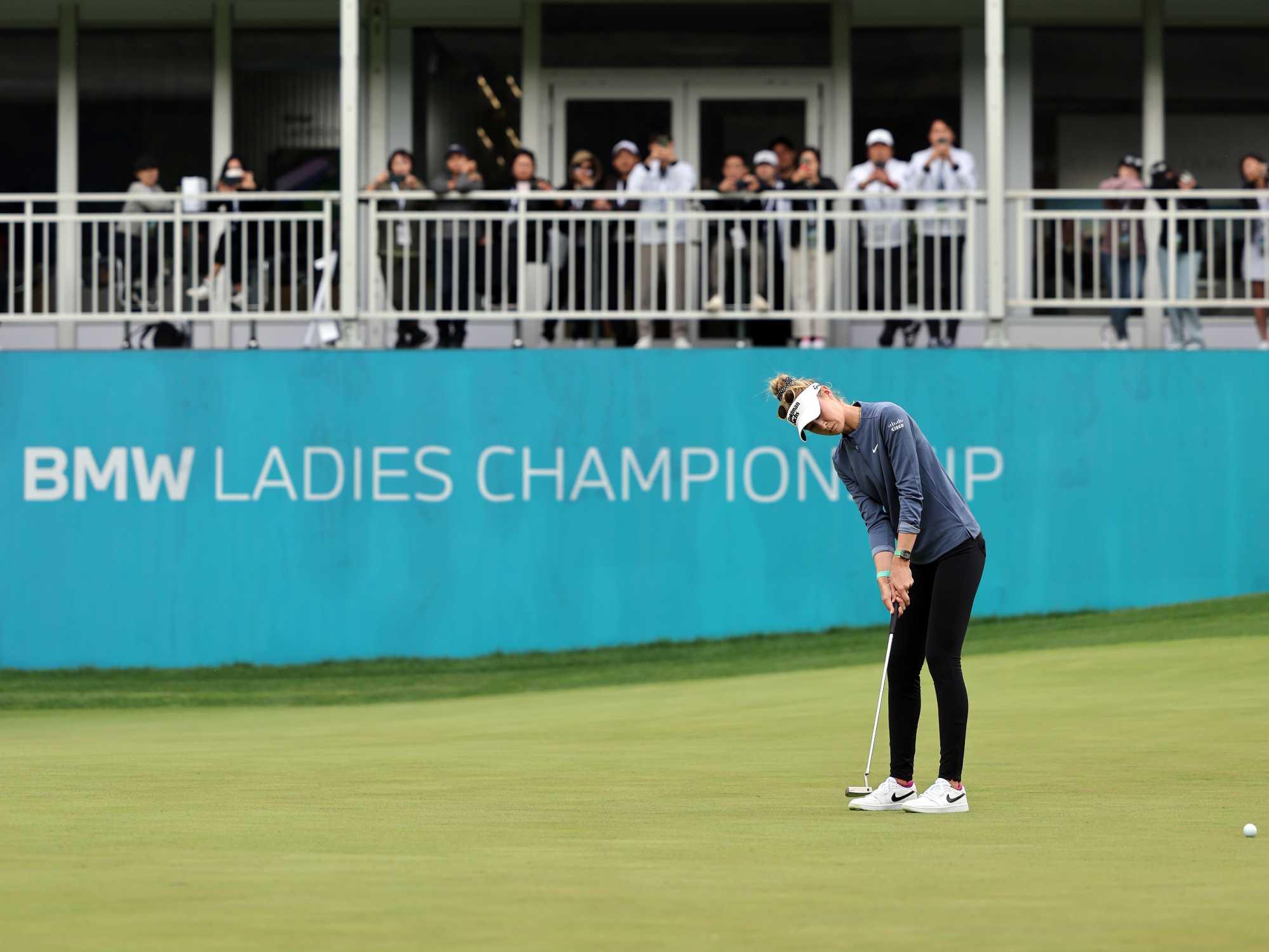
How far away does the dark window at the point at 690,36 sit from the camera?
20.7m

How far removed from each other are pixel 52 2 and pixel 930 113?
924 centimetres

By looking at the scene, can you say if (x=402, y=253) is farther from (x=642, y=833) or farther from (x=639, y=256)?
(x=642, y=833)

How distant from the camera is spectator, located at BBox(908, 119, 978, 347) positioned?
689 inches

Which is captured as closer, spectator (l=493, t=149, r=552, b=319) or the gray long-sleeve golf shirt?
the gray long-sleeve golf shirt

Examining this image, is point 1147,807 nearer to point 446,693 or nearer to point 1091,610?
point 446,693

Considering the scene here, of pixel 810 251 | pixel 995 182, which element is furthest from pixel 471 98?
pixel 995 182

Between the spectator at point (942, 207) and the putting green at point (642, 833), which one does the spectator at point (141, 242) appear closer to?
the putting green at point (642, 833)

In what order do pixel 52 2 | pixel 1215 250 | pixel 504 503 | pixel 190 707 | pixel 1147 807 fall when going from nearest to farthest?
pixel 1147 807 < pixel 190 707 < pixel 504 503 < pixel 1215 250 < pixel 52 2

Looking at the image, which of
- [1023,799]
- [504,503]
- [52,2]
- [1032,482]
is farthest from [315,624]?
[1023,799]

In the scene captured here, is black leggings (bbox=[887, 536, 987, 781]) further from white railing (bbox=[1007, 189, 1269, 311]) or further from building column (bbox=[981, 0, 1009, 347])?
building column (bbox=[981, 0, 1009, 347])

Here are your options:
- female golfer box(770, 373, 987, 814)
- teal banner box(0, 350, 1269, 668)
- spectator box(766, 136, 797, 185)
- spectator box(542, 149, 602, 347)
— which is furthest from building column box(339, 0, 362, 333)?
female golfer box(770, 373, 987, 814)

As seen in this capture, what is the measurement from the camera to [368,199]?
1752 cm

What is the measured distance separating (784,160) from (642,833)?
41.5 ft

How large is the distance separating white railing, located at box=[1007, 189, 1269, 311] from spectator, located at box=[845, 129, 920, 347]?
1.03 meters
